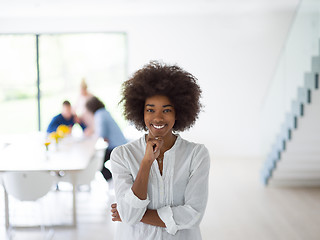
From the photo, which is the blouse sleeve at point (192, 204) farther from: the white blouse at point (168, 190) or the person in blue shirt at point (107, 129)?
the person in blue shirt at point (107, 129)

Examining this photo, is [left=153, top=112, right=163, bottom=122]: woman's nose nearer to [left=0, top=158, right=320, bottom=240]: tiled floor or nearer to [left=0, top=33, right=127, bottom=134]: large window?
[left=0, top=158, right=320, bottom=240]: tiled floor

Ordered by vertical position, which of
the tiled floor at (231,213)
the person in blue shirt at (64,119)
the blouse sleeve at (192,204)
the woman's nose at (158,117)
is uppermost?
the woman's nose at (158,117)

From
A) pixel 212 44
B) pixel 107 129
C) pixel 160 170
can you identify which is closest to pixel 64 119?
pixel 107 129

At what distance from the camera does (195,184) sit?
66.7 inches

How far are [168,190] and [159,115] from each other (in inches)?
11.5

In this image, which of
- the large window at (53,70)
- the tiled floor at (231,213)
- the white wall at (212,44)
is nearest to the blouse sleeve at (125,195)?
the tiled floor at (231,213)

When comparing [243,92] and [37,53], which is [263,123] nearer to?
[243,92]

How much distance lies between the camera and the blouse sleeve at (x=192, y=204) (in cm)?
167

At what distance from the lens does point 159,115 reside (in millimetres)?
1704

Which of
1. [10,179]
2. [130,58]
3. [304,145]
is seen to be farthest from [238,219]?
[130,58]

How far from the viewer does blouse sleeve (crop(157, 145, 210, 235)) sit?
1.67 metres

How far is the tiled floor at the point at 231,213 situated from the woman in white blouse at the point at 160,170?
9.31ft

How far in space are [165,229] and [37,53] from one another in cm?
747

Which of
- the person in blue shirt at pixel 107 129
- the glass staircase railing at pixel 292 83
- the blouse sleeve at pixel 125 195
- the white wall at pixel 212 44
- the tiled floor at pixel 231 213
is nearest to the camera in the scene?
the blouse sleeve at pixel 125 195
